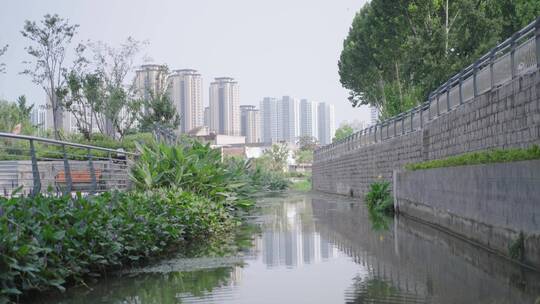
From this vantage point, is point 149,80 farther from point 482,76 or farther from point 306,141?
point 306,141

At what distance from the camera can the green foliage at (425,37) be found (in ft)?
122

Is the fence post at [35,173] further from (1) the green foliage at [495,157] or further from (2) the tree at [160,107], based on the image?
(2) the tree at [160,107]

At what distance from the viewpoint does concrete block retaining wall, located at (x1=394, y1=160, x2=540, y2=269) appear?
9.17 m

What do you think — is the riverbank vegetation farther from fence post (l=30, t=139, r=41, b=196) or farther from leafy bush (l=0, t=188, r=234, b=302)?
fence post (l=30, t=139, r=41, b=196)

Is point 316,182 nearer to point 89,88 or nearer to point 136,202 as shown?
point 89,88

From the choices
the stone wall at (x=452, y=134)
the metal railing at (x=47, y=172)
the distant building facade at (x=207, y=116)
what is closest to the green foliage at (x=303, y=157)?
the distant building facade at (x=207, y=116)

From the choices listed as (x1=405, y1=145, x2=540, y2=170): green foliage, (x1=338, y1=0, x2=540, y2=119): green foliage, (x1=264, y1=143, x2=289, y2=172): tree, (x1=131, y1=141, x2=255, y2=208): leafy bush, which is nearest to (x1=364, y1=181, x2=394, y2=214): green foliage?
(x1=405, y1=145, x2=540, y2=170): green foliage

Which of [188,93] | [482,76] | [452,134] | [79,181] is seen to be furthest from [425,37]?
[188,93]

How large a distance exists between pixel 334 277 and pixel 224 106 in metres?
165

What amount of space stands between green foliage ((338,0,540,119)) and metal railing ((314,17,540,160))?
7691mm

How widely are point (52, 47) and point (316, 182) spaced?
80.7 feet

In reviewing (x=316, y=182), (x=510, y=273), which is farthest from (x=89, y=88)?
(x=510, y=273)

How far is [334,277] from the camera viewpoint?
8.82 m

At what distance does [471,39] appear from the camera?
3831cm
